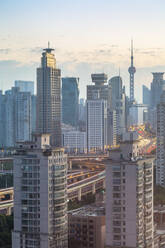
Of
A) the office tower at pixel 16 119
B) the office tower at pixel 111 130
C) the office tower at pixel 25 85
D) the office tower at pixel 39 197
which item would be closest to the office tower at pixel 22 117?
the office tower at pixel 16 119

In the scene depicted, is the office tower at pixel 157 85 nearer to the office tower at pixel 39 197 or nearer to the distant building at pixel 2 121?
the distant building at pixel 2 121

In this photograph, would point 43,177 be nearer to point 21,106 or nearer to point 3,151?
point 3,151

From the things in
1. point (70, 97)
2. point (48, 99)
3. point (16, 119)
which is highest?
point (70, 97)

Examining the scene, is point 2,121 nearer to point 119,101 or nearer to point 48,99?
point 48,99

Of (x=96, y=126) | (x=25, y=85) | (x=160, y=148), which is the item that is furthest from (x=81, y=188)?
(x=25, y=85)

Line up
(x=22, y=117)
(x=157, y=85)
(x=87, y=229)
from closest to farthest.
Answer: (x=87, y=229) < (x=22, y=117) < (x=157, y=85)

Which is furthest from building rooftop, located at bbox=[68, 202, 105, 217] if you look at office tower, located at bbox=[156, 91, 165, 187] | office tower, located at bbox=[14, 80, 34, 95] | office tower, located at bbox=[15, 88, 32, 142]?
office tower, located at bbox=[14, 80, 34, 95]
